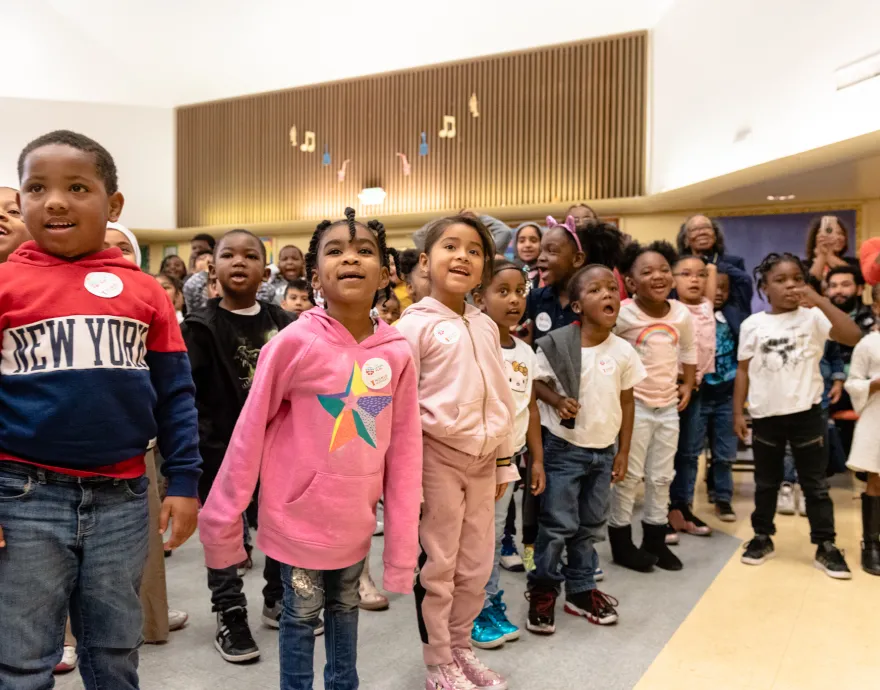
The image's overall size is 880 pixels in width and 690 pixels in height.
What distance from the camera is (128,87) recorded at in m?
10.2

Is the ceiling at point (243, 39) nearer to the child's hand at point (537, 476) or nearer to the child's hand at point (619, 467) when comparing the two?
the child's hand at point (619, 467)

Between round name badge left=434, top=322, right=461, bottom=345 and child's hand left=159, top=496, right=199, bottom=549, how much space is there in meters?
0.80

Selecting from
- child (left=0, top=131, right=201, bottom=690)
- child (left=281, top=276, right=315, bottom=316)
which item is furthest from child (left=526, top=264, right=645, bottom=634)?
child (left=281, top=276, right=315, bottom=316)

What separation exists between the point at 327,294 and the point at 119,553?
2.49 feet

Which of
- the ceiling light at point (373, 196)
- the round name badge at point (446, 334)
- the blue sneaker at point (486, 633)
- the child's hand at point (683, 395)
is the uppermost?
the ceiling light at point (373, 196)

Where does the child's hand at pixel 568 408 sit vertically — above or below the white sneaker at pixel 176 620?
above

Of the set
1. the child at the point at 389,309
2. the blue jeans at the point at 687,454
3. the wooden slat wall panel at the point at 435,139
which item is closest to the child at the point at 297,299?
the child at the point at 389,309

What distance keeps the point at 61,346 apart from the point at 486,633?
1.62 metres

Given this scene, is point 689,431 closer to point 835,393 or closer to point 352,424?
point 835,393

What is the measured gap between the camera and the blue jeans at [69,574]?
1266 mm

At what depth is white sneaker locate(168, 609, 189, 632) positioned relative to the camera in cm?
239

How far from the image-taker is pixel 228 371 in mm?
2312

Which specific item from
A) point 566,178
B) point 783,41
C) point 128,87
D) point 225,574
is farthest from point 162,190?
point 225,574

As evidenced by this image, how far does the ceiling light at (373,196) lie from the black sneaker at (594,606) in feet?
24.7
